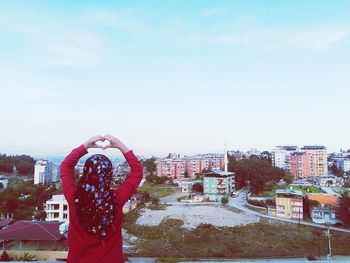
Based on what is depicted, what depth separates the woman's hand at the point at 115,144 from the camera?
0.71 meters

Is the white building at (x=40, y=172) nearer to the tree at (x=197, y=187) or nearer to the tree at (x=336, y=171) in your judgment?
the tree at (x=197, y=187)

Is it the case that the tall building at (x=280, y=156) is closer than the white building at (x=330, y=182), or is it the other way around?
the white building at (x=330, y=182)

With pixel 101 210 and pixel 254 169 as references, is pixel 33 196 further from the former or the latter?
pixel 101 210

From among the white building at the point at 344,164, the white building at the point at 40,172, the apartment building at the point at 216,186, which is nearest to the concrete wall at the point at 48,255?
the apartment building at the point at 216,186

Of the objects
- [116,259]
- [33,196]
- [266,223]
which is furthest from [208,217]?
[116,259]

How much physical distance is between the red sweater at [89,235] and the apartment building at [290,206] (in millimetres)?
12109

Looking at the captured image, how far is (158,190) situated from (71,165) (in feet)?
61.8

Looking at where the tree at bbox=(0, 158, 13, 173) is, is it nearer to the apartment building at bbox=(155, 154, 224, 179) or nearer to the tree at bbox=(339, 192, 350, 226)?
the apartment building at bbox=(155, 154, 224, 179)

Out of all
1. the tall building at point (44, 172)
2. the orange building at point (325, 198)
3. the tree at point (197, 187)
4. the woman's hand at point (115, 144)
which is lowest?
the tree at point (197, 187)

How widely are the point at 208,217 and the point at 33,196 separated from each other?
6.36 m

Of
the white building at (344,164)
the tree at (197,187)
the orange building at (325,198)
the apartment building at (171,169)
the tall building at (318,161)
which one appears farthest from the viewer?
the white building at (344,164)

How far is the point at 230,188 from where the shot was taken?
1788cm

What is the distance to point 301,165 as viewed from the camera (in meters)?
24.0

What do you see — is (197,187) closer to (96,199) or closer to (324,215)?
(324,215)
